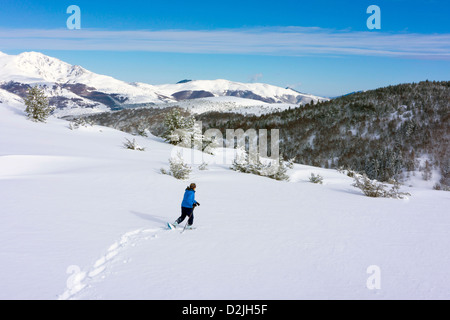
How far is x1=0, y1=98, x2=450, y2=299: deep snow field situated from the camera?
4.41 meters

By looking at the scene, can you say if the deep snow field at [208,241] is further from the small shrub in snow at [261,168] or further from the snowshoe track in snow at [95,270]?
the small shrub in snow at [261,168]

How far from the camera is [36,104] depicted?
24.9 meters

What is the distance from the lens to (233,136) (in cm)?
6494

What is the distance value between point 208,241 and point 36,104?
25.5m

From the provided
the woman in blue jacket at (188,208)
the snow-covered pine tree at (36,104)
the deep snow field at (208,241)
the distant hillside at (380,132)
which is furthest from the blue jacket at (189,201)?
the distant hillside at (380,132)

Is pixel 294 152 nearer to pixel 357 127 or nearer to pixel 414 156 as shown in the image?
pixel 357 127

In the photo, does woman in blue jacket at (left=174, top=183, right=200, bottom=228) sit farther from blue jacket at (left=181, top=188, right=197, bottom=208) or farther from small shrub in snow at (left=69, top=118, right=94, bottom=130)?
small shrub in snow at (left=69, top=118, right=94, bottom=130)

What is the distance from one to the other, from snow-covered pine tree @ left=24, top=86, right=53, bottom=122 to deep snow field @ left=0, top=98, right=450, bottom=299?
1535 centimetres

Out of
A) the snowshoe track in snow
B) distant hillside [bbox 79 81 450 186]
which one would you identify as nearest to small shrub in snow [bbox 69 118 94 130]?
distant hillside [bbox 79 81 450 186]

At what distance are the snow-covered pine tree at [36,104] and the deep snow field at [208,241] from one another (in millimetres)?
15351

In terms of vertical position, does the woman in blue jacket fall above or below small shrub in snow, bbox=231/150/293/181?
below

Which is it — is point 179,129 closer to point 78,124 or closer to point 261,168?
point 78,124

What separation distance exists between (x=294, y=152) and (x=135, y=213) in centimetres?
4619

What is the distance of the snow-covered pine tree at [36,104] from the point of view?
966 inches
